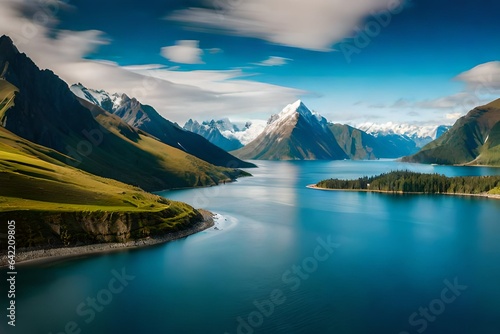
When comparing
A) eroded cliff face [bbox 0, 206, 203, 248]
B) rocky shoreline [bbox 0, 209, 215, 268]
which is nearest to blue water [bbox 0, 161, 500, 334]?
rocky shoreline [bbox 0, 209, 215, 268]

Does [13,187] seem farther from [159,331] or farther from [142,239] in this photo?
[159,331]

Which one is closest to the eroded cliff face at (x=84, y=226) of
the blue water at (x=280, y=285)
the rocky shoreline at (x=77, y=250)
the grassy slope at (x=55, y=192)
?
the rocky shoreline at (x=77, y=250)

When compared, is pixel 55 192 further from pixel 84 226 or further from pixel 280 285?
pixel 280 285

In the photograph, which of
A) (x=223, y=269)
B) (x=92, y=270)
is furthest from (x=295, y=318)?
(x=92, y=270)

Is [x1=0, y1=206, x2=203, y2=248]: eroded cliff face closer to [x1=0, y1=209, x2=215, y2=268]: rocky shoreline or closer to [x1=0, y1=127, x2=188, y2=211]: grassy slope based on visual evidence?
[x1=0, y1=209, x2=215, y2=268]: rocky shoreline

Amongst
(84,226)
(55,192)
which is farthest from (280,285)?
(55,192)
